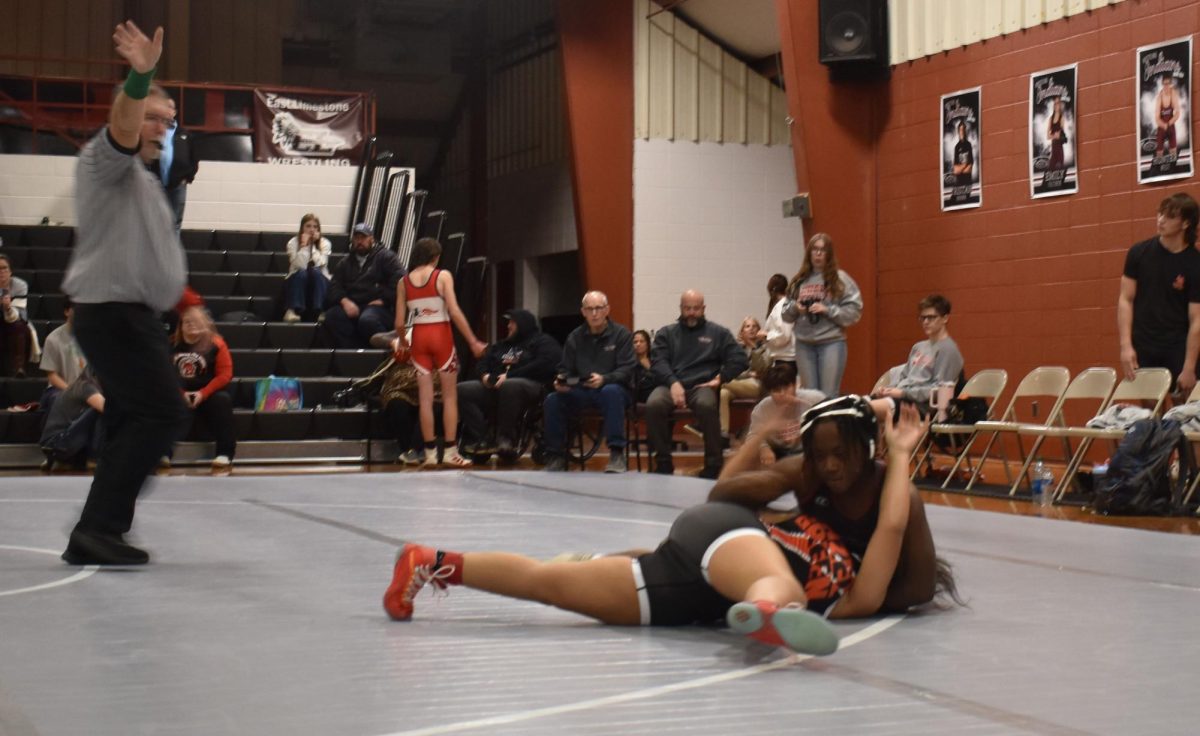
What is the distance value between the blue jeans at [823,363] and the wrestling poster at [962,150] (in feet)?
7.90

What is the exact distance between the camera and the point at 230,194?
52.0ft

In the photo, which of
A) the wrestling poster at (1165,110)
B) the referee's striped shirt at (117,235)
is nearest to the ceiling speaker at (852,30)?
the wrestling poster at (1165,110)

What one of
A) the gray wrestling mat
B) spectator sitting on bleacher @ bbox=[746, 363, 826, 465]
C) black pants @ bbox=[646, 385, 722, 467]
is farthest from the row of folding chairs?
spectator sitting on bleacher @ bbox=[746, 363, 826, 465]

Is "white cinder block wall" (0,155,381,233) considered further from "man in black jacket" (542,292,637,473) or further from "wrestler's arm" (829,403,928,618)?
"wrestler's arm" (829,403,928,618)

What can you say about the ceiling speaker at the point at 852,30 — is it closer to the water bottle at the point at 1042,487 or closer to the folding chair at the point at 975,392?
the folding chair at the point at 975,392

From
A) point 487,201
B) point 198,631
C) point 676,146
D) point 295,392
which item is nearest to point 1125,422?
point 198,631

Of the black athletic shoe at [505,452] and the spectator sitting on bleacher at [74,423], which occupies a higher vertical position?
the spectator sitting on bleacher at [74,423]

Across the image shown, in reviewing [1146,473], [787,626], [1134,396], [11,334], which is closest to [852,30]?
[1134,396]

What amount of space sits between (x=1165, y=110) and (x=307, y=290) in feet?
25.7

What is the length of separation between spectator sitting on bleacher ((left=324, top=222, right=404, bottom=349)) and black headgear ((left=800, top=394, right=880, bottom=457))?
9.83m

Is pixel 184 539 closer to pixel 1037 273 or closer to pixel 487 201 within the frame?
pixel 1037 273

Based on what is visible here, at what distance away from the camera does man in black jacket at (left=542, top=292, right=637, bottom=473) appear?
1093 centimetres

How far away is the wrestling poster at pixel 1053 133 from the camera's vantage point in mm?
10719

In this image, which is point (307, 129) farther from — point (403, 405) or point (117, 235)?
point (117, 235)
